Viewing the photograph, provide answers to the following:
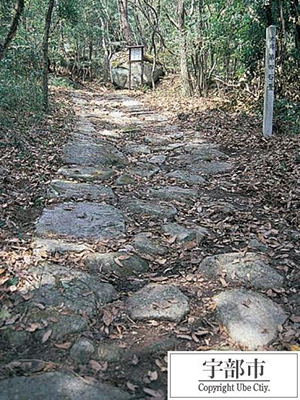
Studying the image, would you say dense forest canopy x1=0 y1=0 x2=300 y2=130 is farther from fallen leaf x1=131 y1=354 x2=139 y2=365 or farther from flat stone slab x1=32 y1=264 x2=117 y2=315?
fallen leaf x1=131 y1=354 x2=139 y2=365

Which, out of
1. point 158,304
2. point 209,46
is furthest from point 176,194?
point 209,46

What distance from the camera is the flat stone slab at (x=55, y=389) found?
1650 mm

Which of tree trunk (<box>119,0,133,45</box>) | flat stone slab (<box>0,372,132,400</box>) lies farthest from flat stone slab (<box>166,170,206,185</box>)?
tree trunk (<box>119,0,133,45</box>)

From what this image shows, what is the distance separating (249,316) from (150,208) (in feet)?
5.46

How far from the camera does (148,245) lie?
299 centimetres

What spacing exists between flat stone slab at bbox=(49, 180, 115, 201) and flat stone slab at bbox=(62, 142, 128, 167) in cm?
82

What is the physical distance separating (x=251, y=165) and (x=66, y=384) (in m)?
3.85

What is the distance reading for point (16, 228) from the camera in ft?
10.2

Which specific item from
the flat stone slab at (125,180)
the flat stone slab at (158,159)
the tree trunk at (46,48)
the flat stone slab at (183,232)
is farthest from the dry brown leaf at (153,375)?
the tree trunk at (46,48)

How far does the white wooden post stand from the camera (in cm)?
597

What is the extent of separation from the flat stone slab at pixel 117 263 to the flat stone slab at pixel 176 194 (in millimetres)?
1284

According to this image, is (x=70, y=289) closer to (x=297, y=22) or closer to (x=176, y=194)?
(x=176, y=194)

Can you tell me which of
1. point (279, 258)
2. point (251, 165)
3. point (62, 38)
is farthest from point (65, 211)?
point (62, 38)

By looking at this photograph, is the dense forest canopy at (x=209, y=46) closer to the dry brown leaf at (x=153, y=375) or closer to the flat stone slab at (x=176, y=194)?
the flat stone slab at (x=176, y=194)
